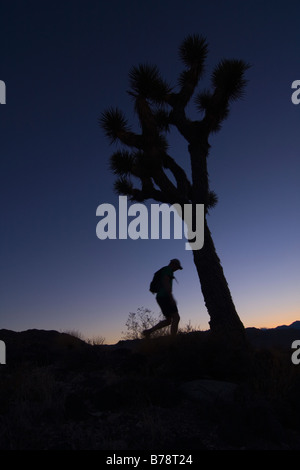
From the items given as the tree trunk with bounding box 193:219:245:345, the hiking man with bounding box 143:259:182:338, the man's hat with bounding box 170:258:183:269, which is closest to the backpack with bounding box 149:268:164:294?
the hiking man with bounding box 143:259:182:338

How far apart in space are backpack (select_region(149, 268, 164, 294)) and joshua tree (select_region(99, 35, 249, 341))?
130 cm

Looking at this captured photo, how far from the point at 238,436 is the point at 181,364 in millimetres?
2100

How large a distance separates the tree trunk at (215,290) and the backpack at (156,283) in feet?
4.22

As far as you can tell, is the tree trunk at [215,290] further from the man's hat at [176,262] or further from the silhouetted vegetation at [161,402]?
the silhouetted vegetation at [161,402]

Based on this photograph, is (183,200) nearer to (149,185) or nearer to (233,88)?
(149,185)

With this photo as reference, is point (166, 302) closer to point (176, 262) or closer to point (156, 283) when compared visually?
point (156, 283)

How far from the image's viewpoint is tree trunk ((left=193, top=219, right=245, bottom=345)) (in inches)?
380

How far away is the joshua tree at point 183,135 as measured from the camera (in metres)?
10.2

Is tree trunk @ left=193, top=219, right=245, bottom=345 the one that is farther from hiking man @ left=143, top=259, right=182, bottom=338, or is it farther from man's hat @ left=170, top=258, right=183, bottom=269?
hiking man @ left=143, top=259, right=182, bottom=338

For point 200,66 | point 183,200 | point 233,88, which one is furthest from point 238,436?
point 200,66

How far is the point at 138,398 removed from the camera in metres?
5.53

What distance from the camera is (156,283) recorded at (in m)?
9.36

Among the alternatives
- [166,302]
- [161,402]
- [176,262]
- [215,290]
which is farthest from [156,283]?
[161,402]
